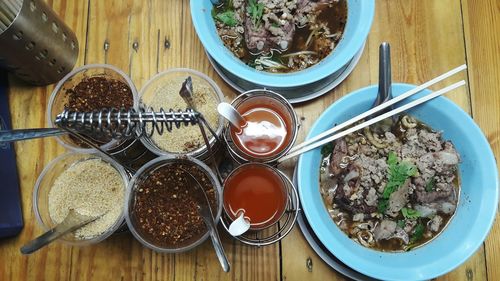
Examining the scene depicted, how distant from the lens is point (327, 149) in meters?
1.26

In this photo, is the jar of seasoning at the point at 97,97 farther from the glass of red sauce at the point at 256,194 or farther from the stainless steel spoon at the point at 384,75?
the stainless steel spoon at the point at 384,75

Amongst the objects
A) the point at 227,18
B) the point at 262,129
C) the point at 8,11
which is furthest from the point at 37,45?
the point at 262,129

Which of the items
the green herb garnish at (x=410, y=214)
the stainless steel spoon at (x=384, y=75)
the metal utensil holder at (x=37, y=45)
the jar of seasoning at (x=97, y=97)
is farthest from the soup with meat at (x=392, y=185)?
the metal utensil holder at (x=37, y=45)

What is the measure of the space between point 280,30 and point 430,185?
0.61 meters

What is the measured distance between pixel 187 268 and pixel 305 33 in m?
0.78

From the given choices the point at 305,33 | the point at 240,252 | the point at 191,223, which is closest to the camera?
the point at 191,223

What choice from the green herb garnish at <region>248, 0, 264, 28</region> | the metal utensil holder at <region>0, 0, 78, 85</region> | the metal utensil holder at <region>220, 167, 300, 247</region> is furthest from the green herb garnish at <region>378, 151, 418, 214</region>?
the metal utensil holder at <region>0, 0, 78, 85</region>

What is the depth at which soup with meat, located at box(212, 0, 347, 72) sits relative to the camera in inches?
53.1

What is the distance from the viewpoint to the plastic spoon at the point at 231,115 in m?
1.10

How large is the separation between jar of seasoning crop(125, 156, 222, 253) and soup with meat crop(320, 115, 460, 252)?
339 millimetres

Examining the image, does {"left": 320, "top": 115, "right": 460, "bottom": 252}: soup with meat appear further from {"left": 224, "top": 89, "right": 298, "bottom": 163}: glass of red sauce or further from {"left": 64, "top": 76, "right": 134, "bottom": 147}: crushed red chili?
{"left": 64, "top": 76, "right": 134, "bottom": 147}: crushed red chili

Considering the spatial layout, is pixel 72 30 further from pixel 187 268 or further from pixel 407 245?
pixel 407 245

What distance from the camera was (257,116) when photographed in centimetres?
125

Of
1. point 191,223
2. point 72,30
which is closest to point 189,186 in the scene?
point 191,223
